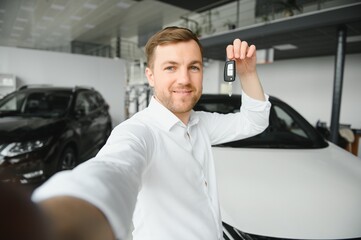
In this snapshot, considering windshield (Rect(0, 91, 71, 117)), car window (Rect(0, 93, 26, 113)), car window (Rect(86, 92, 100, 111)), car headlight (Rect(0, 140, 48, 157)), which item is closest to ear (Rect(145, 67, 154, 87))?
car headlight (Rect(0, 140, 48, 157))

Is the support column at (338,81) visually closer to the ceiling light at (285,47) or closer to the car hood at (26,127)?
the ceiling light at (285,47)

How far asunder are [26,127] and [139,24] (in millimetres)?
9389

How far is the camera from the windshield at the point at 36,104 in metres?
3.68

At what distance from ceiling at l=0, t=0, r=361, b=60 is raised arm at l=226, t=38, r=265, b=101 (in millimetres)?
4690

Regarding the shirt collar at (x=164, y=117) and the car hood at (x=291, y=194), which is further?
the car hood at (x=291, y=194)

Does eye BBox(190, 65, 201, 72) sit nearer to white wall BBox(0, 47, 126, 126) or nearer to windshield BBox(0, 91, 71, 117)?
windshield BBox(0, 91, 71, 117)

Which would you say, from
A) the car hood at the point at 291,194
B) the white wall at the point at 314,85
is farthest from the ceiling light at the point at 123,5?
the car hood at the point at 291,194

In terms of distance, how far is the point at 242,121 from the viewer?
1.17 meters

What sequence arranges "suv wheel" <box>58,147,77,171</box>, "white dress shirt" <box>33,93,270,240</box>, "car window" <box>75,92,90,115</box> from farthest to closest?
"car window" <box>75,92,90,115</box> → "suv wheel" <box>58,147,77,171</box> → "white dress shirt" <box>33,93,270,240</box>

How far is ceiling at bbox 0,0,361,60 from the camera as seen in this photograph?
533 cm

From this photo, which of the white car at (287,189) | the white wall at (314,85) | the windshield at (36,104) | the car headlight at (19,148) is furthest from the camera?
the white wall at (314,85)

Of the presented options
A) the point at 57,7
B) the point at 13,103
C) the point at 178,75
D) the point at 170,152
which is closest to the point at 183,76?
the point at 178,75

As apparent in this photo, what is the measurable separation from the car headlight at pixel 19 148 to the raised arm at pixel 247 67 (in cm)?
254

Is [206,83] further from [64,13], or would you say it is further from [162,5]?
[64,13]
